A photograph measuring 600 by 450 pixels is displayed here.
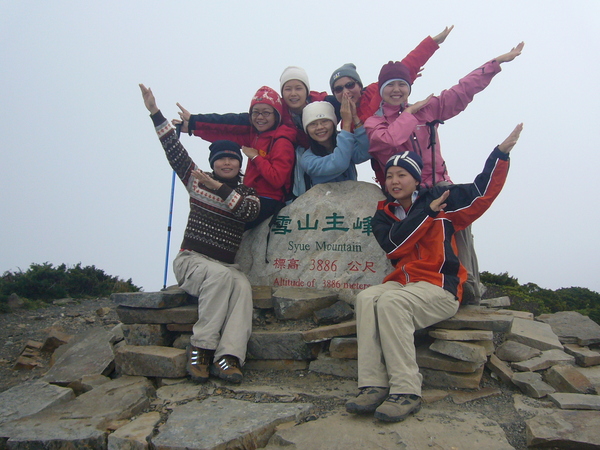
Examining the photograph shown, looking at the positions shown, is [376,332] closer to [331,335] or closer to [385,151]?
[331,335]

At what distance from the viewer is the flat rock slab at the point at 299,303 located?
5.29 meters

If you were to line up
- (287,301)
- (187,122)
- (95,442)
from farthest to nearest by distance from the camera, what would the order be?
1. (187,122)
2. (287,301)
3. (95,442)

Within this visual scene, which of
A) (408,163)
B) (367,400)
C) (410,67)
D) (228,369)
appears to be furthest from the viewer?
(410,67)

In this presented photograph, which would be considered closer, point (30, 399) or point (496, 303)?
point (30, 399)

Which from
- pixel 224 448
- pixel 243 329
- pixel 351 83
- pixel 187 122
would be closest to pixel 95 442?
pixel 224 448

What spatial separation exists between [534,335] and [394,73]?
11.2 feet

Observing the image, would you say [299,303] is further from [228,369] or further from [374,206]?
[374,206]

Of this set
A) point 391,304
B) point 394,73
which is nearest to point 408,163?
point 394,73

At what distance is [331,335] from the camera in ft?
16.3

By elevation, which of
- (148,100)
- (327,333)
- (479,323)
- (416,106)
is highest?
(148,100)

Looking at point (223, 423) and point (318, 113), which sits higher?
point (318, 113)

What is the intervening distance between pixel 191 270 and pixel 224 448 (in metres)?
2.10

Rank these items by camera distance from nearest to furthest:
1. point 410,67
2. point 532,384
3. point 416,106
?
point 532,384 < point 416,106 < point 410,67

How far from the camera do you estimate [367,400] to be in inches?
148
